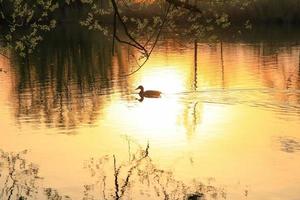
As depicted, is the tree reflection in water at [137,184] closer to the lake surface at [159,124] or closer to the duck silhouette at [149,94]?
the lake surface at [159,124]

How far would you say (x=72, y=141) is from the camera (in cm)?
2350

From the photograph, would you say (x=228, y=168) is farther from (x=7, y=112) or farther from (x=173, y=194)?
(x=7, y=112)

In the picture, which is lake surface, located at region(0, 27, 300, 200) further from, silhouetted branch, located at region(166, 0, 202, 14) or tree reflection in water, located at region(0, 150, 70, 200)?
silhouetted branch, located at region(166, 0, 202, 14)

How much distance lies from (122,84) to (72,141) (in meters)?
15.7

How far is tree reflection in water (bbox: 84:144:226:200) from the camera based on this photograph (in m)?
16.7

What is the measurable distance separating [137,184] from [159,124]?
9.15 meters

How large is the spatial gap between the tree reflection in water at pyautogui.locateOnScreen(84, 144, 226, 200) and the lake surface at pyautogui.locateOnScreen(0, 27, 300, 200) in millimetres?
74

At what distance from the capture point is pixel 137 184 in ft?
58.2

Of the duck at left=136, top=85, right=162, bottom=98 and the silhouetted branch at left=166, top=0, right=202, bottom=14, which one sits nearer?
the silhouetted branch at left=166, top=0, right=202, bottom=14

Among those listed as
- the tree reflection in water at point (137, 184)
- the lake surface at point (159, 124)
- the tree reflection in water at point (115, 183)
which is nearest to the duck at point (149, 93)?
the lake surface at point (159, 124)

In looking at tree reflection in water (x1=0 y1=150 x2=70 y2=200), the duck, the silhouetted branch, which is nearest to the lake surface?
tree reflection in water (x1=0 y1=150 x2=70 y2=200)

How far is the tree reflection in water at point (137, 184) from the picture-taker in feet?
54.8

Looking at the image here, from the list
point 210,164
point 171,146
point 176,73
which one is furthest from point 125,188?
point 176,73

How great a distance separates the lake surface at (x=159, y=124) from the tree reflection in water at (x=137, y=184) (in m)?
0.07
